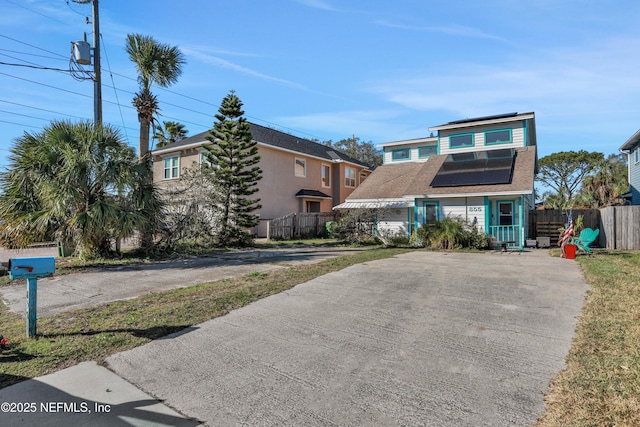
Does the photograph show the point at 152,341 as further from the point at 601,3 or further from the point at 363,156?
the point at 363,156

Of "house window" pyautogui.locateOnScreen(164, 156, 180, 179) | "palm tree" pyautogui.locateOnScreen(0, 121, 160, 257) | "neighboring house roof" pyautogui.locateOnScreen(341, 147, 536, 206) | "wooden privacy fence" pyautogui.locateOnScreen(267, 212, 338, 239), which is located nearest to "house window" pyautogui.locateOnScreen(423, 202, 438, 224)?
"neighboring house roof" pyautogui.locateOnScreen(341, 147, 536, 206)

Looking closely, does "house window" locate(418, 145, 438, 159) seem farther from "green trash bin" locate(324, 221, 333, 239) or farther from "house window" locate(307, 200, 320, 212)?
"house window" locate(307, 200, 320, 212)

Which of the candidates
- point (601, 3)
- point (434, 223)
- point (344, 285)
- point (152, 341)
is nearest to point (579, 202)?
point (434, 223)

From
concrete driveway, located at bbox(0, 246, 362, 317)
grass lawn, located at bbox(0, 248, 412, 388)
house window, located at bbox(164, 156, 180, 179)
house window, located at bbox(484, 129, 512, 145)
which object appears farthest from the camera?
house window, located at bbox(164, 156, 180, 179)

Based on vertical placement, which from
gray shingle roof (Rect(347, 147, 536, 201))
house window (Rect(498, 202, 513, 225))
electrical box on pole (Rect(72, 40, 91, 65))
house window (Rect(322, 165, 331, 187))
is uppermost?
electrical box on pole (Rect(72, 40, 91, 65))

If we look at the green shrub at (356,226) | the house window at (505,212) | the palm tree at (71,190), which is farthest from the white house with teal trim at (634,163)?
the palm tree at (71,190)

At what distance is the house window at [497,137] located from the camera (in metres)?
18.0

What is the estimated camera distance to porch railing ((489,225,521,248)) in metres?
15.6

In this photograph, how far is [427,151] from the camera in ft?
75.5

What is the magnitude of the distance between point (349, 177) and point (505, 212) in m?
16.1

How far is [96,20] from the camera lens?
47.6 feet

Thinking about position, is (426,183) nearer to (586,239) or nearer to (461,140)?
(461,140)

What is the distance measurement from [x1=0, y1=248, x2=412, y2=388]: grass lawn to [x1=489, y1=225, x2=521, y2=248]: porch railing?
38.7 ft

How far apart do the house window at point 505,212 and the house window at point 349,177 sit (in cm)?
1526
